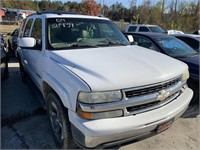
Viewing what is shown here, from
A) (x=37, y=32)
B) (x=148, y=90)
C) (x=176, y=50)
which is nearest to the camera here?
(x=148, y=90)

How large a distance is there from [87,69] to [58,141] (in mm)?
1167

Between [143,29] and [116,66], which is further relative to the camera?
[143,29]

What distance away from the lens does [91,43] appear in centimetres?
405

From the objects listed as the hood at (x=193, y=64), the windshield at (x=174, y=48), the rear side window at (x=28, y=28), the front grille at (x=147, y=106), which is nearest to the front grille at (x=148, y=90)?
the front grille at (x=147, y=106)

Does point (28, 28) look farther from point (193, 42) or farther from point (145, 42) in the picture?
point (193, 42)

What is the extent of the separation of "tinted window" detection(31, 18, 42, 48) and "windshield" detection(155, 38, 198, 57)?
2922 mm

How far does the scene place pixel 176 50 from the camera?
230 inches

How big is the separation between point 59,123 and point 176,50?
3.74 m

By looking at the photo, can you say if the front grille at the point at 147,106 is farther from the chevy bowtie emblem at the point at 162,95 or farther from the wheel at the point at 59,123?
A: the wheel at the point at 59,123

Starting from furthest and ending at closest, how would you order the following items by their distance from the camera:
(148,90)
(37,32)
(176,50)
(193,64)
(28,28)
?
(176,50)
(28,28)
(193,64)
(37,32)
(148,90)

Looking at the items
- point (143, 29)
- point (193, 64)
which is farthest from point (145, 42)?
point (143, 29)

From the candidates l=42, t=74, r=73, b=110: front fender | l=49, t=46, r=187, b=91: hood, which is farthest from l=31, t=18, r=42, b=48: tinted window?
l=42, t=74, r=73, b=110: front fender

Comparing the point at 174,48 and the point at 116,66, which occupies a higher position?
the point at 116,66

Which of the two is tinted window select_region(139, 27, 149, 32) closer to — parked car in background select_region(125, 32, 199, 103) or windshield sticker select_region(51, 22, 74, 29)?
parked car in background select_region(125, 32, 199, 103)
